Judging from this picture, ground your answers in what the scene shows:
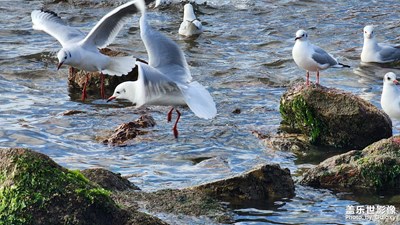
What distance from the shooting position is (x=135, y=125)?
993 cm

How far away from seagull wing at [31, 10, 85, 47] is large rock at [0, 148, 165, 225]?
7.32 m

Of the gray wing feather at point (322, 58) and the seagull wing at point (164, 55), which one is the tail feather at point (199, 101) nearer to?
the seagull wing at point (164, 55)

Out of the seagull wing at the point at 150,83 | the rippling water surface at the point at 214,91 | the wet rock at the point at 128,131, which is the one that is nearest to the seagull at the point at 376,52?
the rippling water surface at the point at 214,91

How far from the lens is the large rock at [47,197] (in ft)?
16.7

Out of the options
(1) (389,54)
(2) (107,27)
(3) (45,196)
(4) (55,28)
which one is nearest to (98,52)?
(2) (107,27)

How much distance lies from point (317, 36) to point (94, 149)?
781 cm

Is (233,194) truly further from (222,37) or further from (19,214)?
(222,37)

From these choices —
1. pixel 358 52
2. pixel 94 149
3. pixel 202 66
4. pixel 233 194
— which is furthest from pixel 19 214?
pixel 358 52

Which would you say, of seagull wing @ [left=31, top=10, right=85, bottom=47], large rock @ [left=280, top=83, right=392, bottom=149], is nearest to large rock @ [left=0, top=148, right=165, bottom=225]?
large rock @ [left=280, top=83, right=392, bottom=149]

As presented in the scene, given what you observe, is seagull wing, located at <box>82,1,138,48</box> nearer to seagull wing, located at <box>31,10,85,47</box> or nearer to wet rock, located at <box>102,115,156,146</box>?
seagull wing, located at <box>31,10,85,47</box>

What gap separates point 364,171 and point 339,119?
1684 mm

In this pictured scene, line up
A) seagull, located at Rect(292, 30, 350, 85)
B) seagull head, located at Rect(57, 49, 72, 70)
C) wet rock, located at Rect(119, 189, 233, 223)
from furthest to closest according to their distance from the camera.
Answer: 1. seagull, located at Rect(292, 30, 350, 85)
2. seagull head, located at Rect(57, 49, 72, 70)
3. wet rock, located at Rect(119, 189, 233, 223)

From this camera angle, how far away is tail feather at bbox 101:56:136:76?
468 inches

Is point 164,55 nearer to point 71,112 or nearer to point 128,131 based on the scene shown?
point 128,131
